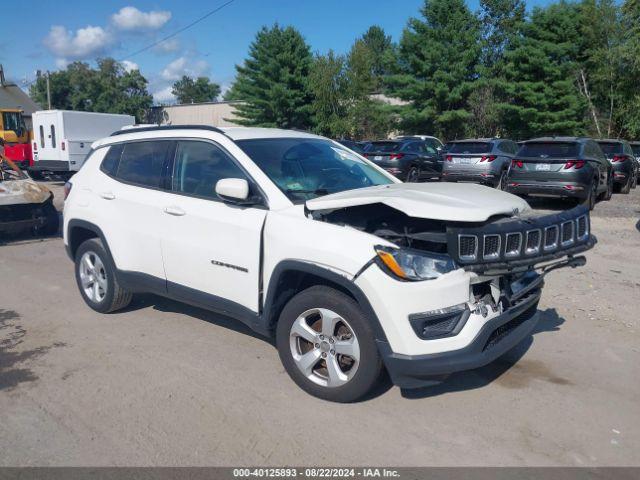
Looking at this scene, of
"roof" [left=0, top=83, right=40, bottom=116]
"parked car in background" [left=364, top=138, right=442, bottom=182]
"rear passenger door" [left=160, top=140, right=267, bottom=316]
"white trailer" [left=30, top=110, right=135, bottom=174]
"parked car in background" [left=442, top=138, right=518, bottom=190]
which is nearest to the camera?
"rear passenger door" [left=160, top=140, right=267, bottom=316]

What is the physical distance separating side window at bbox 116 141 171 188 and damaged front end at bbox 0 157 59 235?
475cm

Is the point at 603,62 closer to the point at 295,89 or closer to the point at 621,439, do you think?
the point at 295,89

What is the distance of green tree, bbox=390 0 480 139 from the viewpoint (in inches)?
1342

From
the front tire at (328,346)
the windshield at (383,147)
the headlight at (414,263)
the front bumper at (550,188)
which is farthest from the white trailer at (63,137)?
the headlight at (414,263)

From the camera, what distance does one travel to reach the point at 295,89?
129ft

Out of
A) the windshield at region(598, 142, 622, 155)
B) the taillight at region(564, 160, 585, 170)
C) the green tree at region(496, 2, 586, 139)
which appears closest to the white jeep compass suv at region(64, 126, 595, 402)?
the taillight at region(564, 160, 585, 170)

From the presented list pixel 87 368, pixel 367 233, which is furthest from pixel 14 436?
pixel 367 233

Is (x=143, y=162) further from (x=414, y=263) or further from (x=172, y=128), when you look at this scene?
(x=414, y=263)

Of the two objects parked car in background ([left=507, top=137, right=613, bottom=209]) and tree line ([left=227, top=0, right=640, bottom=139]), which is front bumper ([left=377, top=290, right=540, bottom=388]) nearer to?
parked car in background ([left=507, top=137, right=613, bottom=209])

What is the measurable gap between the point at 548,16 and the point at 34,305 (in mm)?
34503

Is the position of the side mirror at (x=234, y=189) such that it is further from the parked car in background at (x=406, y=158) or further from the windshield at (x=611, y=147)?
the windshield at (x=611, y=147)

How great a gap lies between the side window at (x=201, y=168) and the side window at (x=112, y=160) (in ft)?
3.25

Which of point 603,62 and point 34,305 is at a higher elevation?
point 603,62

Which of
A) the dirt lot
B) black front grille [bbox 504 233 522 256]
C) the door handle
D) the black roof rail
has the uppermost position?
the black roof rail
